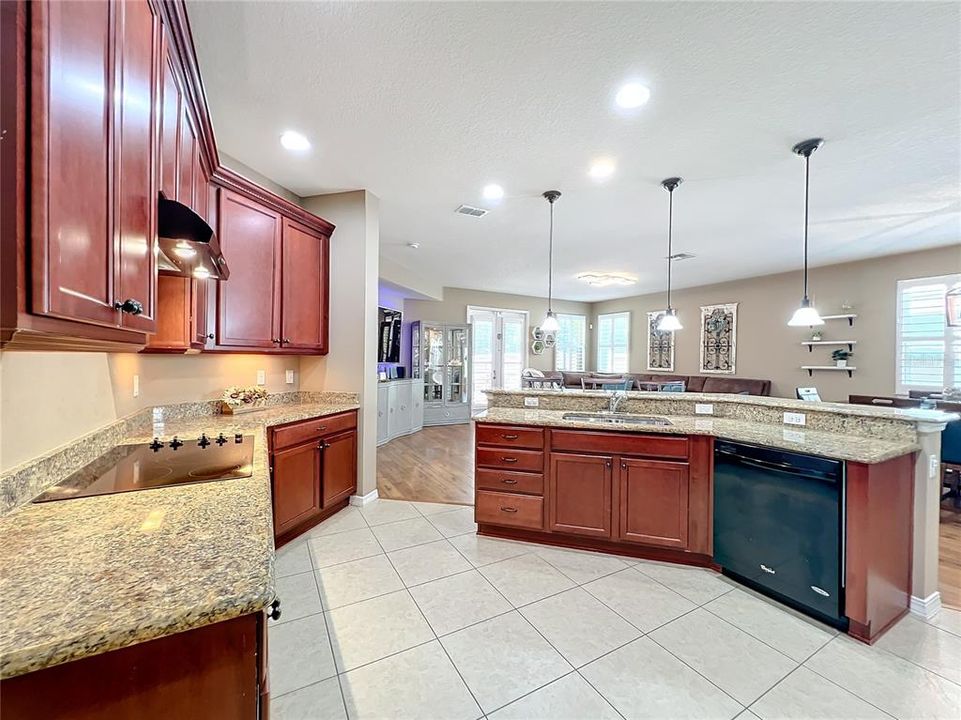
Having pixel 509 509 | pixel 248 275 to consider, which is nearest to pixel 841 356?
pixel 509 509

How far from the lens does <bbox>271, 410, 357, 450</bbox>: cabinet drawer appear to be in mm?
2656

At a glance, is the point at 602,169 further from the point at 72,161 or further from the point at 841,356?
the point at 841,356

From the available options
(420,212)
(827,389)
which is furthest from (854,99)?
(827,389)

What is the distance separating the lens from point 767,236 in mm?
4582

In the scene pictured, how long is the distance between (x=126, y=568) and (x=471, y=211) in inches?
145

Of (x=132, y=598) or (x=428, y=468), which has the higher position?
(x=132, y=598)

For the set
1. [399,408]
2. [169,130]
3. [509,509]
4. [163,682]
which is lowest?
→ [509,509]

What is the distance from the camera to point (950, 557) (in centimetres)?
269

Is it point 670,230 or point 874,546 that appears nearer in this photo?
point 874,546

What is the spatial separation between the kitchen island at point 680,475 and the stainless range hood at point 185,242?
192cm

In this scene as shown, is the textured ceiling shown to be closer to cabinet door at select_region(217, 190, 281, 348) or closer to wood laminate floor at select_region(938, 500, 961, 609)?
cabinet door at select_region(217, 190, 281, 348)

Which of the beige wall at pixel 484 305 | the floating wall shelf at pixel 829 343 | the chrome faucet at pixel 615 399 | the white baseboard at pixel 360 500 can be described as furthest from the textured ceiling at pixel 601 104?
the beige wall at pixel 484 305

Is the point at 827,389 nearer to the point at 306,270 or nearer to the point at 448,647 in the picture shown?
the point at 448,647

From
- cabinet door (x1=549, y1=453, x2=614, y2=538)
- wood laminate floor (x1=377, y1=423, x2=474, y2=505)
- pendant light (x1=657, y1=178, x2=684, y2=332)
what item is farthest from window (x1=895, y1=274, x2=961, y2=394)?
wood laminate floor (x1=377, y1=423, x2=474, y2=505)
